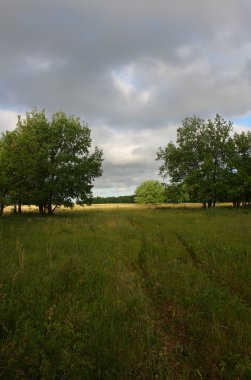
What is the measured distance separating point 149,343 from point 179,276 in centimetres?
351

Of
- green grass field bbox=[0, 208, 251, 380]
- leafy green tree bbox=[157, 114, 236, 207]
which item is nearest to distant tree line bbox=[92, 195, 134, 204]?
leafy green tree bbox=[157, 114, 236, 207]

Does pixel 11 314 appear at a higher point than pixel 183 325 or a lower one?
higher

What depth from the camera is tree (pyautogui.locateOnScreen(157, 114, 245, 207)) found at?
46375mm

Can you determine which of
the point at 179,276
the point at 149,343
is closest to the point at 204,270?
the point at 179,276

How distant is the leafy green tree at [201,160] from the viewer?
4638 cm

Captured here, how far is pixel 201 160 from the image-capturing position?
49.5m

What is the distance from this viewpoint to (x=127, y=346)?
430cm

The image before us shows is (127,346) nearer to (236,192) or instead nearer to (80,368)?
(80,368)

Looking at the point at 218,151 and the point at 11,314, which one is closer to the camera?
the point at 11,314

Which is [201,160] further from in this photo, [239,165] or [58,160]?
[58,160]

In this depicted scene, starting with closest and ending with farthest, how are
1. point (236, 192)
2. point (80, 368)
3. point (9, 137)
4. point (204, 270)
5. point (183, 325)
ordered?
point (80, 368) → point (183, 325) → point (204, 270) → point (9, 137) → point (236, 192)

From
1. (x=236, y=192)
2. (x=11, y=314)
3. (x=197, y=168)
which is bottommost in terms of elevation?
(x=11, y=314)

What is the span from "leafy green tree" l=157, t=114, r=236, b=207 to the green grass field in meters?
38.4

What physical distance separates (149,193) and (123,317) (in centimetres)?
9639
